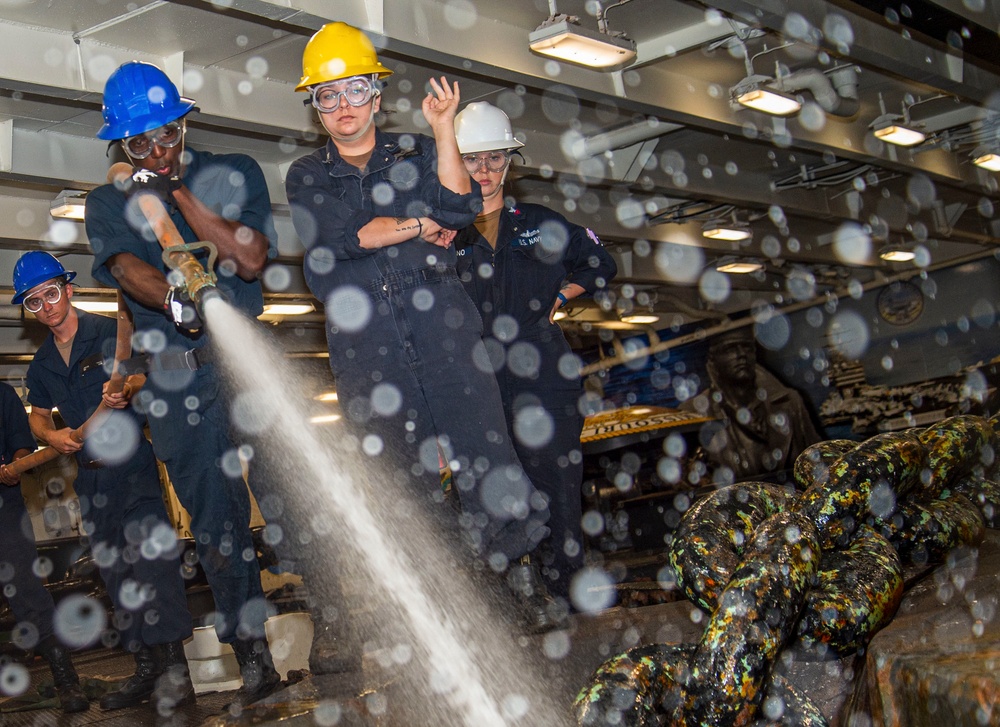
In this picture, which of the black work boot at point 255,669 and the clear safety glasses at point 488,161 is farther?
the clear safety glasses at point 488,161

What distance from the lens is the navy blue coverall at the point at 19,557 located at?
4910 mm

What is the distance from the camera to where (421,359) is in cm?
317

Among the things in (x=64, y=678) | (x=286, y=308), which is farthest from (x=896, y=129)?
(x=64, y=678)

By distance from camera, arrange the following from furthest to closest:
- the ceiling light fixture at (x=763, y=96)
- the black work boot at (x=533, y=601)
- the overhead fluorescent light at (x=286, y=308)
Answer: the overhead fluorescent light at (x=286, y=308)
the ceiling light fixture at (x=763, y=96)
the black work boot at (x=533, y=601)

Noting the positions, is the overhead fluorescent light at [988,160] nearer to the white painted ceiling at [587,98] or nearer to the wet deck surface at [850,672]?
the white painted ceiling at [587,98]

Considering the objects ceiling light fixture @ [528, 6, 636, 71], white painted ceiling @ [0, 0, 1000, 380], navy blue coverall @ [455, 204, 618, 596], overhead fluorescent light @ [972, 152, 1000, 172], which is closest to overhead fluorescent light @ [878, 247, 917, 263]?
white painted ceiling @ [0, 0, 1000, 380]

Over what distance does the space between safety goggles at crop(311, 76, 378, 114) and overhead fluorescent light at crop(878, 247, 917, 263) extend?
15.6 meters

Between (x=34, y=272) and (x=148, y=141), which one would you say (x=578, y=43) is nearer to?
(x=34, y=272)

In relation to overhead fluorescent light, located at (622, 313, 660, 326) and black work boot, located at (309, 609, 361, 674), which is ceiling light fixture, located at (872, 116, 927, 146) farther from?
black work boot, located at (309, 609, 361, 674)

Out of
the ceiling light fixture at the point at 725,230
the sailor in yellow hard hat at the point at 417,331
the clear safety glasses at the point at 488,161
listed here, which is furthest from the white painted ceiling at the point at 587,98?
the sailor in yellow hard hat at the point at 417,331

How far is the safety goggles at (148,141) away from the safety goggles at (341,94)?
52 centimetres

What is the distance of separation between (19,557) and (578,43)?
439 centimetres

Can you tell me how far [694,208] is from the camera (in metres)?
12.7

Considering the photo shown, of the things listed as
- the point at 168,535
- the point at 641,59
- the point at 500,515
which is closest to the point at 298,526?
the point at 500,515
